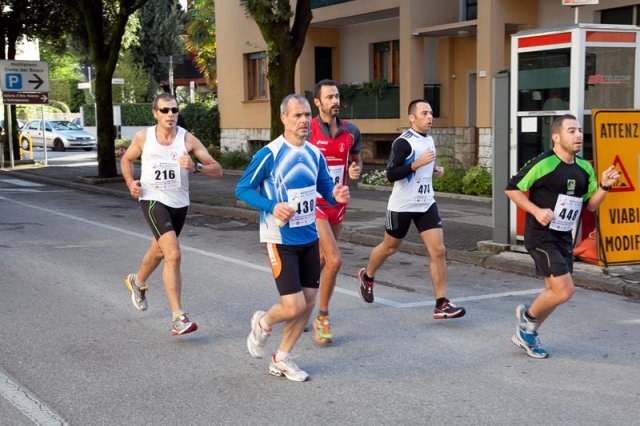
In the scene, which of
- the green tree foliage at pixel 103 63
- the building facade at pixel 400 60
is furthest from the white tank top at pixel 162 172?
the green tree foliage at pixel 103 63

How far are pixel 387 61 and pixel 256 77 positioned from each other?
244 inches

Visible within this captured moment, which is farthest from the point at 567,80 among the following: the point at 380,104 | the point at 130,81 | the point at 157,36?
the point at 157,36

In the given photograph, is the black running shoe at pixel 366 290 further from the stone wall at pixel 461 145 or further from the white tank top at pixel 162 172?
the stone wall at pixel 461 145

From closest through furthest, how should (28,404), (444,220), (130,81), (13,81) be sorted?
(28,404) < (444,220) < (13,81) < (130,81)

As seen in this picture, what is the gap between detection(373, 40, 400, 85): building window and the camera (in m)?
26.1

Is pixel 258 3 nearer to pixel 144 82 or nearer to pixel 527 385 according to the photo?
pixel 527 385

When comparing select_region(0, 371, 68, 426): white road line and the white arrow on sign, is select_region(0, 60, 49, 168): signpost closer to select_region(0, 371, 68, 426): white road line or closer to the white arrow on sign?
the white arrow on sign

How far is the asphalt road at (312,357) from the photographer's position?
16.1 feet

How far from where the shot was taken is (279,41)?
51.6 feet


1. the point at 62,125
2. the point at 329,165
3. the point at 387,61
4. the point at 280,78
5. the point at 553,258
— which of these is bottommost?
the point at 553,258

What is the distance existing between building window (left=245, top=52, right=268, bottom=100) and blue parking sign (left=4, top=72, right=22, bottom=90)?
320 inches

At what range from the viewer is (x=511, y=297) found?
8.21 meters

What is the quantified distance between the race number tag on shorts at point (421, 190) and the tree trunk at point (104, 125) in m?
17.0

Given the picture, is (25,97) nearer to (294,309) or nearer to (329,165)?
(329,165)
